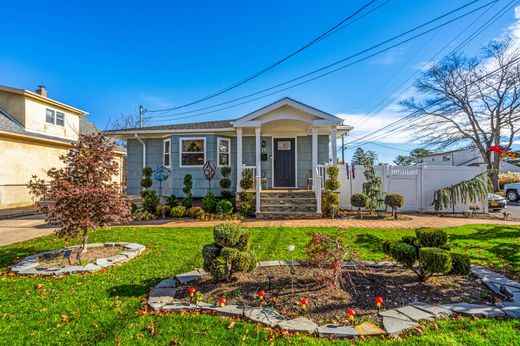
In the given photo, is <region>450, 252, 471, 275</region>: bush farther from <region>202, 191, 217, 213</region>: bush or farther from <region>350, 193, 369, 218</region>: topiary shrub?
<region>202, 191, 217, 213</region>: bush

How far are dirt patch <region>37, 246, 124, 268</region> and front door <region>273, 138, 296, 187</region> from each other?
26.0ft

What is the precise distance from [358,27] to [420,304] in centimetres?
1112

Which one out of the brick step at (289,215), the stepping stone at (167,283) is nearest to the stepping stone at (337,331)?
the stepping stone at (167,283)

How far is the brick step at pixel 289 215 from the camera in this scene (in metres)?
9.23

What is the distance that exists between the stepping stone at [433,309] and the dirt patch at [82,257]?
5354mm

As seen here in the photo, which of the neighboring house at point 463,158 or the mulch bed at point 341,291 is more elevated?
the neighboring house at point 463,158

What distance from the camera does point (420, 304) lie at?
9.62 ft

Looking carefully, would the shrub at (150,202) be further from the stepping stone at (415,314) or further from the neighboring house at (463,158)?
the neighboring house at (463,158)

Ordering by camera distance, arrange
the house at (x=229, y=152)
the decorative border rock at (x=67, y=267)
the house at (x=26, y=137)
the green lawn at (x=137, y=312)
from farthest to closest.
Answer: the house at (x=26, y=137) < the house at (x=229, y=152) < the decorative border rock at (x=67, y=267) < the green lawn at (x=137, y=312)

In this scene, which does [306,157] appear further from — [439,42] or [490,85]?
[490,85]

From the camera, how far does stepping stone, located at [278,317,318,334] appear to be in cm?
248

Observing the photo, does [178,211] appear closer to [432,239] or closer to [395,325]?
[432,239]

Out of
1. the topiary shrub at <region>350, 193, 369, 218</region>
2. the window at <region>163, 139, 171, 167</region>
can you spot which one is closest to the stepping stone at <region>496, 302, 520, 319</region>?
the topiary shrub at <region>350, 193, 369, 218</region>

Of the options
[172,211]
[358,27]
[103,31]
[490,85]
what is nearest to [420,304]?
[172,211]
